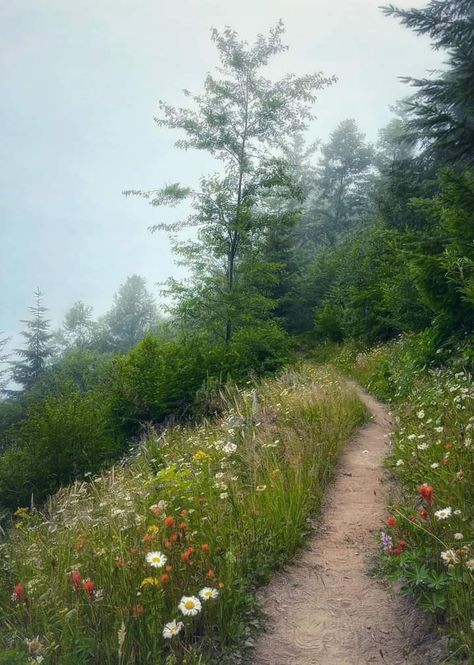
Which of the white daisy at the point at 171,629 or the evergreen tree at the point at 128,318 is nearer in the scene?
the white daisy at the point at 171,629

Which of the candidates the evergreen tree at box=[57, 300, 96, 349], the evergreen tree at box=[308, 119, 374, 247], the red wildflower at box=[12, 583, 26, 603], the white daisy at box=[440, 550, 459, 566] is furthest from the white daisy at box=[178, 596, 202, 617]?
the evergreen tree at box=[57, 300, 96, 349]

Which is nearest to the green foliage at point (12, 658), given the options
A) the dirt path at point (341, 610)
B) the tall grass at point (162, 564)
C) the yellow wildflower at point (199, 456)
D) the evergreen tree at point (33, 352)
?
the tall grass at point (162, 564)

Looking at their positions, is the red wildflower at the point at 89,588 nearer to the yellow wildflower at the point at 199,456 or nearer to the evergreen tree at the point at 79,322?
the yellow wildflower at the point at 199,456

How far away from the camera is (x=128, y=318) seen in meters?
56.3

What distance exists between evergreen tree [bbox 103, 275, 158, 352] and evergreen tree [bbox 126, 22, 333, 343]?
4005 cm

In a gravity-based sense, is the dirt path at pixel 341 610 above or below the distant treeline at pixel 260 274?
below

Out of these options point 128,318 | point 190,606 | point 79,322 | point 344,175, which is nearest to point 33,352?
point 128,318

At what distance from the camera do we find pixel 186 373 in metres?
13.0

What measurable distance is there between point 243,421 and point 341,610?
3724 mm

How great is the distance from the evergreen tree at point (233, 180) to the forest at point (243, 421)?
0.23 ft


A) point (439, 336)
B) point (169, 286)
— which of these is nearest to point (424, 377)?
point (439, 336)

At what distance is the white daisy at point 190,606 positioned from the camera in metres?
2.55

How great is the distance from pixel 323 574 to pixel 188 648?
1.44 m

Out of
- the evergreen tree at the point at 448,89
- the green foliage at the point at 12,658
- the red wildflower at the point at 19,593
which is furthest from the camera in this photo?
the evergreen tree at the point at 448,89
